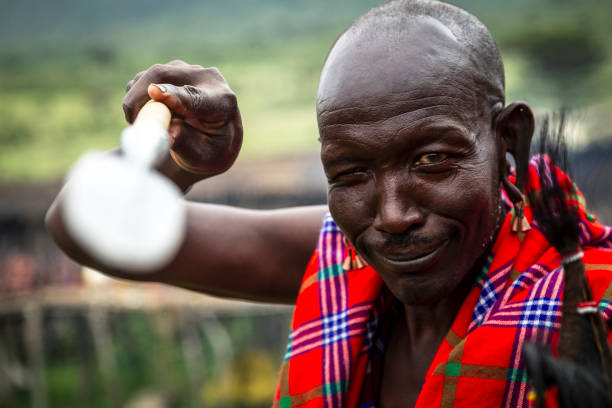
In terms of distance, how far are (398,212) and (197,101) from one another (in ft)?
1.83

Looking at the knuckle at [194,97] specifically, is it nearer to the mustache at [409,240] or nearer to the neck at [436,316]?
the mustache at [409,240]

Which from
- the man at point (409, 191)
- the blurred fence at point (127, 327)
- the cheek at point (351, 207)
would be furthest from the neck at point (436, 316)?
the blurred fence at point (127, 327)

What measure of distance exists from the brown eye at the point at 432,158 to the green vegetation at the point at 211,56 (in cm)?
1060

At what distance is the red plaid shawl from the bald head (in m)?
0.31

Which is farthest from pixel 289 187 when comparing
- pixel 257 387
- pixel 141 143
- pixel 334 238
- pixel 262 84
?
pixel 141 143

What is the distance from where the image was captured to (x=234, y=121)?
1788mm

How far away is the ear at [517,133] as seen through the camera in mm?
1726

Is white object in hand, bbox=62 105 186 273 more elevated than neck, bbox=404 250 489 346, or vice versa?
white object in hand, bbox=62 105 186 273

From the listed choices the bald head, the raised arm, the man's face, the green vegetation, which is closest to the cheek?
the man's face

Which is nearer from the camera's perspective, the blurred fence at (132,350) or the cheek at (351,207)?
the cheek at (351,207)

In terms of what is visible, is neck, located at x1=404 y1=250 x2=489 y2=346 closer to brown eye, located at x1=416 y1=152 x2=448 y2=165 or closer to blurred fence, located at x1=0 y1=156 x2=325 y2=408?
brown eye, located at x1=416 y1=152 x2=448 y2=165

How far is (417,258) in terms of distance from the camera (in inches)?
63.4

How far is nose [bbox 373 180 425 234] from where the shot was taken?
157cm

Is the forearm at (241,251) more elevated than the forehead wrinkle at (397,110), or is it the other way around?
the forehead wrinkle at (397,110)
